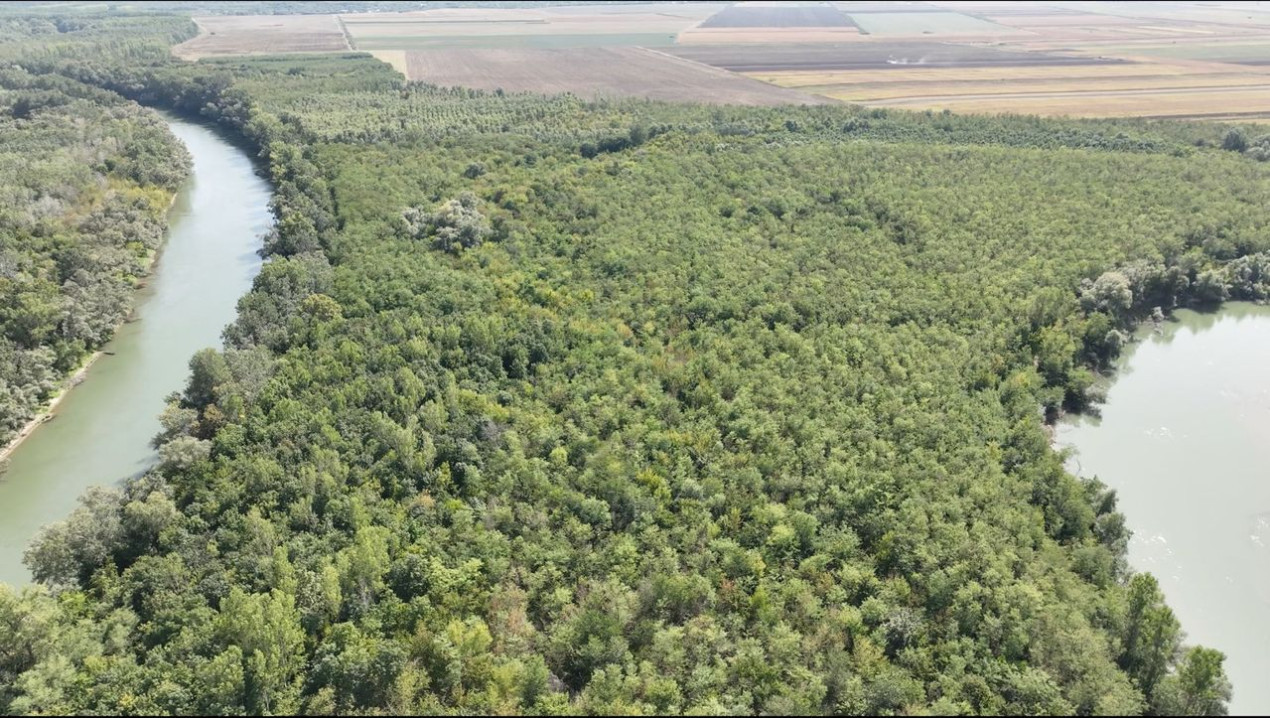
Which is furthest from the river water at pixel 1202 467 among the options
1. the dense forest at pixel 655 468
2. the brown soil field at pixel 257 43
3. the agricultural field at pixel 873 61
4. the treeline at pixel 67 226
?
the brown soil field at pixel 257 43

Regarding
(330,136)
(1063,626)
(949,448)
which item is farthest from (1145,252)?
(330,136)

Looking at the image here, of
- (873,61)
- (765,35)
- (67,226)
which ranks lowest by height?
(67,226)

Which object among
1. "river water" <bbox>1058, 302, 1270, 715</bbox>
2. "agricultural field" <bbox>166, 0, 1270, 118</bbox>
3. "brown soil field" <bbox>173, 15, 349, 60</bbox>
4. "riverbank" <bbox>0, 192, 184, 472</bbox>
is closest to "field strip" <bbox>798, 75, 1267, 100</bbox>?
"agricultural field" <bbox>166, 0, 1270, 118</bbox>

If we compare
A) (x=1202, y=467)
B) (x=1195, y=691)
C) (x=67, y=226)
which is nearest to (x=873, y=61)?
(x=1202, y=467)

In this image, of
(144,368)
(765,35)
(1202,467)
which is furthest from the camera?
(765,35)

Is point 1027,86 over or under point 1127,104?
over

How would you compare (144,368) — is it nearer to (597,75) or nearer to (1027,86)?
(597,75)
